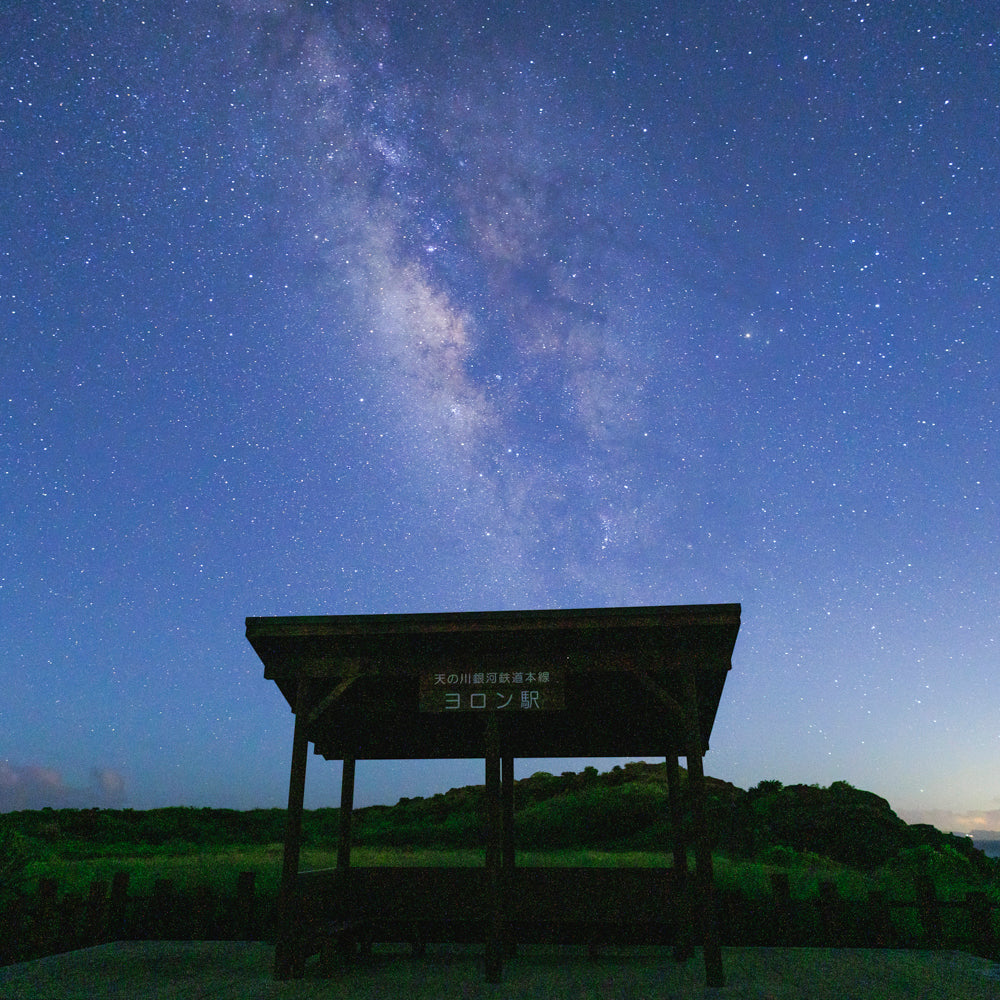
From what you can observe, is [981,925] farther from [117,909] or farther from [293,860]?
[117,909]

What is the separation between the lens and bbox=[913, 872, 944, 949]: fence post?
396 inches

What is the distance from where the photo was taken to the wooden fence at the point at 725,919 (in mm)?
9797

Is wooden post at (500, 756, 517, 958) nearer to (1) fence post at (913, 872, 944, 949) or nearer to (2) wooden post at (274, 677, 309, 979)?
(2) wooden post at (274, 677, 309, 979)

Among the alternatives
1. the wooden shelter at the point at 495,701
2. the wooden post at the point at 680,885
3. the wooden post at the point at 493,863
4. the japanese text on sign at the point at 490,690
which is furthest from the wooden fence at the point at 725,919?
the japanese text on sign at the point at 490,690

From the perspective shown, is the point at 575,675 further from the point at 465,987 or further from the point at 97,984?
the point at 97,984

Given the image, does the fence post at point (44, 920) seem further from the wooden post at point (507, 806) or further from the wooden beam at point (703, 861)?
the wooden beam at point (703, 861)

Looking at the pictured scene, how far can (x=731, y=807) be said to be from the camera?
32.9 metres

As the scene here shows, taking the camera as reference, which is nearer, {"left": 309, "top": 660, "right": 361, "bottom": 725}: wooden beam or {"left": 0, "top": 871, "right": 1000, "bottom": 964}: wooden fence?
{"left": 309, "top": 660, "right": 361, "bottom": 725}: wooden beam

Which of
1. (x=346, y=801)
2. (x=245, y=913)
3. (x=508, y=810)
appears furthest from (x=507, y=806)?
(x=245, y=913)

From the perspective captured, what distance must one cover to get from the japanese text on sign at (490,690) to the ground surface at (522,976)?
2.99 metres

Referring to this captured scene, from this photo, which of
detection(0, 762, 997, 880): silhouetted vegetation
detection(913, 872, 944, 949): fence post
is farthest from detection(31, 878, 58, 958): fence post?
detection(0, 762, 997, 880): silhouetted vegetation

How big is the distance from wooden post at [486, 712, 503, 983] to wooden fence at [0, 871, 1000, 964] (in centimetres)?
433

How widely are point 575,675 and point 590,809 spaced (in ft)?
95.4

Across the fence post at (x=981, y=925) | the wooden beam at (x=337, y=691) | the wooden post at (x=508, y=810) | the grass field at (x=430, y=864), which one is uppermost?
the wooden beam at (x=337, y=691)
